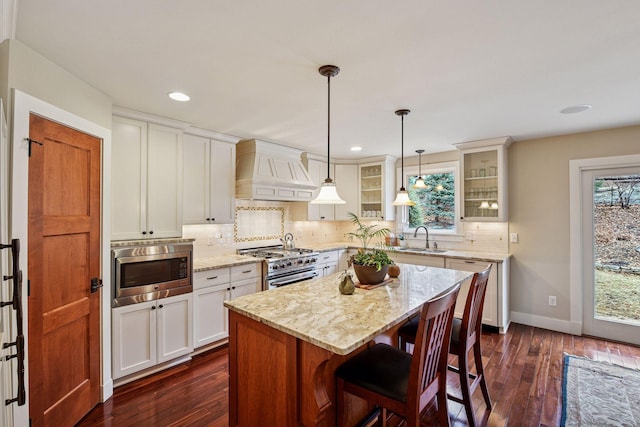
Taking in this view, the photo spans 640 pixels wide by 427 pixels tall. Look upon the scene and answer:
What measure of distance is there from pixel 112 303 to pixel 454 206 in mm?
4454

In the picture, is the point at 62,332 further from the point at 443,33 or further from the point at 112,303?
the point at 443,33

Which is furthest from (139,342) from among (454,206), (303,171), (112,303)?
Result: (454,206)

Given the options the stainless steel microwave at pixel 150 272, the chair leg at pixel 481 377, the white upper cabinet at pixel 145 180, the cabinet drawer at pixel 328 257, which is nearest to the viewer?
the chair leg at pixel 481 377

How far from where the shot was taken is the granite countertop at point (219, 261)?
3.19m

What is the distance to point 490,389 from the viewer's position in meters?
2.58

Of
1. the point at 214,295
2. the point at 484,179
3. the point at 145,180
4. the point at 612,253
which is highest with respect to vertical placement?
the point at 484,179

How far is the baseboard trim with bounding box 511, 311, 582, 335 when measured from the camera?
3.70 metres

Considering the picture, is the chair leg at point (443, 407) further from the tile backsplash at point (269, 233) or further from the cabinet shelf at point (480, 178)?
the cabinet shelf at point (480, 178)

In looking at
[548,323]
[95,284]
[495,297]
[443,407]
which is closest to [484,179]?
[495,297]

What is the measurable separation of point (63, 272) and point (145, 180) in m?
1.07

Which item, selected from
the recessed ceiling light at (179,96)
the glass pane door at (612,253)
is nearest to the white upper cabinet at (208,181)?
the recessed ceiling light at (179,96)

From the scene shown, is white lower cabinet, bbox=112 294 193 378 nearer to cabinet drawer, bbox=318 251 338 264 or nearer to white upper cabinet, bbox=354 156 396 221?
cabinet drawer, bbox=318 251 338 264

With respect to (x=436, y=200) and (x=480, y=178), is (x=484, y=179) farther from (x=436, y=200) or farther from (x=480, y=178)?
(x=436, y=200)

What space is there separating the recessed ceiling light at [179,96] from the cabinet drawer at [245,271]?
5.84 ft
